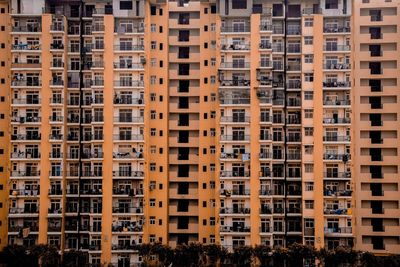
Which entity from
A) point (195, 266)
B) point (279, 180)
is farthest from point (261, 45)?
point (195, 266)

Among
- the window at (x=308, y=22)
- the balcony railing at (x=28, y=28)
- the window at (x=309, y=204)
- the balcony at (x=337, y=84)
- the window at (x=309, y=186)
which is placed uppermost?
the window at (x=308, y=22)

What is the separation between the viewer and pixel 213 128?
49438 mm

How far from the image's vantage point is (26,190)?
1863 inches

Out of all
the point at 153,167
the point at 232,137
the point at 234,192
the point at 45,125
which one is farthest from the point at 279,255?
the point at 45,125

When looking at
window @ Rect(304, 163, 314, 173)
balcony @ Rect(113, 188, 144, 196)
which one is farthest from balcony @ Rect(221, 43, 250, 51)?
balcony @ Rect(113, 188, 144, 196)

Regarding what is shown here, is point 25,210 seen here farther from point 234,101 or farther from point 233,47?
point 233,47

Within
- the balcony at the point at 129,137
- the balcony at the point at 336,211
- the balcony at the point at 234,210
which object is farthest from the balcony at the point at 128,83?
the balcony at the point at 336,211

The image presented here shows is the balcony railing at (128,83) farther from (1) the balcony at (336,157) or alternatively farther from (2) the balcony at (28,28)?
(1) the balcony at (336,157)

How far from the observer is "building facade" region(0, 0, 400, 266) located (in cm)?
4684

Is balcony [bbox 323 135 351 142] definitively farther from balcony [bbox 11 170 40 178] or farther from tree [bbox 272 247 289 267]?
balcony [bbox 11 170 40 178]

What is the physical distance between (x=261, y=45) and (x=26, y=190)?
2429 centimetres

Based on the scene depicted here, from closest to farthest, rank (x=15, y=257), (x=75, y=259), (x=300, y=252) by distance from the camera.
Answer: (x=300, y=252)
(x=15, y=257)
(x=75, y=259)

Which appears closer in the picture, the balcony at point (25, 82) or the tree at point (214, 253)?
the tree at point (214, 253)

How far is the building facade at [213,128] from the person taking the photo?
46844 millimetres
